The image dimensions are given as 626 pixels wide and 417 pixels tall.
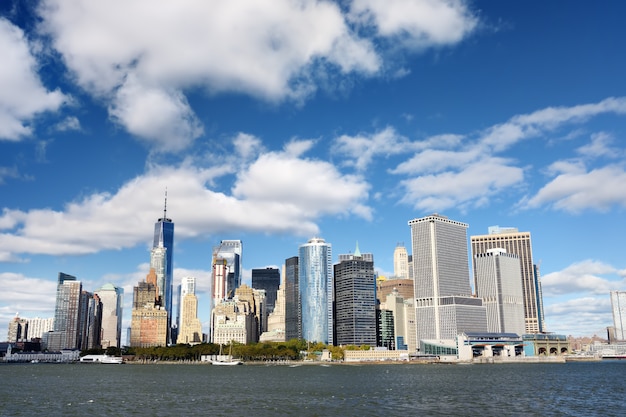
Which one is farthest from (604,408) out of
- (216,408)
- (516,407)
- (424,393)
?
(216,408)

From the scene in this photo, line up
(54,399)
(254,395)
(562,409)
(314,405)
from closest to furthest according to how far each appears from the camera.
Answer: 1. (562,409)
2. (314,405)
3. (54,399)
4. (254,395)

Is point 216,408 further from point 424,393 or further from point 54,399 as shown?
point 424,393

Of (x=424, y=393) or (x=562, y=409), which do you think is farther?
(x=424, y=393)

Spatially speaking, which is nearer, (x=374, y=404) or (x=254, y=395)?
(x=374, y=404)

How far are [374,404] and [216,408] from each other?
23.7 m

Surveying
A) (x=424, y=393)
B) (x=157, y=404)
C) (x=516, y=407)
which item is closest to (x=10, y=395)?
(x=157, y=404)

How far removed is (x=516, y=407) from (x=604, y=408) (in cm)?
1281

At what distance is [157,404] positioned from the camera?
306 ft

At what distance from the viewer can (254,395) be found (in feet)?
359

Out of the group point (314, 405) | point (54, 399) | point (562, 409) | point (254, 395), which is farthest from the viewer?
point (254, 395)

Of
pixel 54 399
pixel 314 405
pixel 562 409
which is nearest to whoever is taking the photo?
pixel 562 409

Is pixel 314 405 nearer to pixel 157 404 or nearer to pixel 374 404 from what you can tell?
Answer: pixel 374 404

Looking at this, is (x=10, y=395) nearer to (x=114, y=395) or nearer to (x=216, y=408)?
(x=114, y=395)

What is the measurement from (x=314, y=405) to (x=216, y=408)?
14719mm
